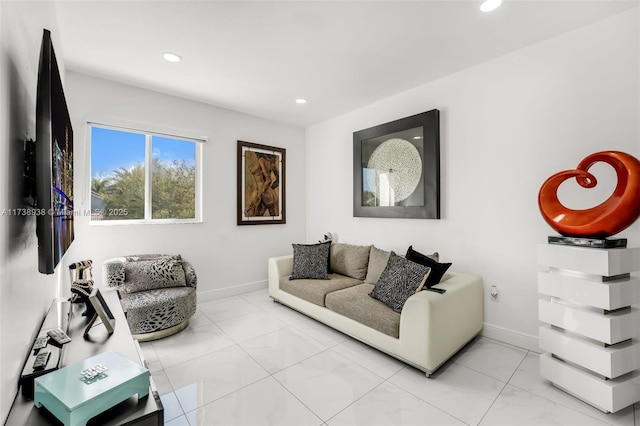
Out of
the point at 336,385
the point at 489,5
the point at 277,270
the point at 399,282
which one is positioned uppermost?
the point at 489,5

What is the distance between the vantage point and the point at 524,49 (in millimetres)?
2490

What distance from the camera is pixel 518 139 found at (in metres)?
2.54

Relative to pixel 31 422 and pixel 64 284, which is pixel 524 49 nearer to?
pixel 31 422

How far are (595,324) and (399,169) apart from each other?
2.15 m

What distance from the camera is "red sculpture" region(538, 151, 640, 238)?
1636 mm

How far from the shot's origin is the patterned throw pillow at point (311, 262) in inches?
136

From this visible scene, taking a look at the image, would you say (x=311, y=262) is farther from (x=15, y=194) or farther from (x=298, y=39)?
(x=15, y=194)

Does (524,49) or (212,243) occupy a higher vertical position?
(524,49)

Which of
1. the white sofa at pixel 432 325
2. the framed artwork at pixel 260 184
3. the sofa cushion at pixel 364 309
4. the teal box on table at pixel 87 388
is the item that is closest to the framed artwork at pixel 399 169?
the white sofa at pixel 432 325

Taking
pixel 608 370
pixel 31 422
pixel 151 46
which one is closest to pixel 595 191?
pixel 608 370

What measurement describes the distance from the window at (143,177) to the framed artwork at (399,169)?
215 cm

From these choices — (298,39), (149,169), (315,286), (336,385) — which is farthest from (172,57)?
(336,385)

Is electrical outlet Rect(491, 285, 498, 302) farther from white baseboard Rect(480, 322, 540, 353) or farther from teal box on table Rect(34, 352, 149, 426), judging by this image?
teal box on table Rect(34, 352, 149, 426)

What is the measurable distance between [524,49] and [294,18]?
197 cm
